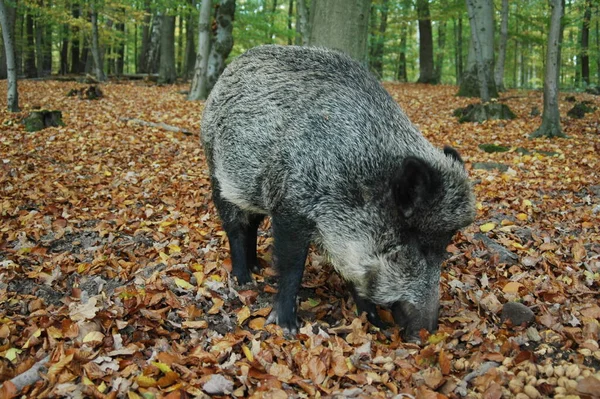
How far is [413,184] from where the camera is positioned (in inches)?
113

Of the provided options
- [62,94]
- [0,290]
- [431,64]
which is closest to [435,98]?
[431,64]

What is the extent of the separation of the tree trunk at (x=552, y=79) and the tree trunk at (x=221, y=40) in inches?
338

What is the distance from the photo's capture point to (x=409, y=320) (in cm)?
310

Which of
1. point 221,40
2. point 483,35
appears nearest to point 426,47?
point 483,35

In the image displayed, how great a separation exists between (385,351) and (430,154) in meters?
1.40

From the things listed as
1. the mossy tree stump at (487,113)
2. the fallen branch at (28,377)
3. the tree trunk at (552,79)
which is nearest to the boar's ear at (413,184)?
the fallen branch at (28,377)

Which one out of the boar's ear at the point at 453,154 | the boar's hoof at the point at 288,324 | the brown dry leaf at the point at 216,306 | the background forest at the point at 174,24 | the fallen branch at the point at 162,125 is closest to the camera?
the boar's ear at the point at 453,154

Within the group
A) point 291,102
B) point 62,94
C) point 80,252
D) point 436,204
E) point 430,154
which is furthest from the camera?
point 62,94

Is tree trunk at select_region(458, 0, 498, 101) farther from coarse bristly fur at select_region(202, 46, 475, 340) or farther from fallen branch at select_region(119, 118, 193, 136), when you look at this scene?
coarse bristly fur at select_region(202, 46, 475, 340)

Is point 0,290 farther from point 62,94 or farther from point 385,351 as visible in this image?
point 62,94

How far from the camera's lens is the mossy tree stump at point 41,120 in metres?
9.89

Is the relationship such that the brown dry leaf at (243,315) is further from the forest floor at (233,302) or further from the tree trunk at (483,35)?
the tree trunk at (483,35)

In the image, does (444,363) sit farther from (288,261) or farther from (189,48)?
(189,48)

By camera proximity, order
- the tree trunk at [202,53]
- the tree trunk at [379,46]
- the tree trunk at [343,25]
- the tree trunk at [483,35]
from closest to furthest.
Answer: the tree trunk at [343,25] < the tree trunk at [483,35] < the tree trunk at [202,53] < the tree trunk at [379,46]
